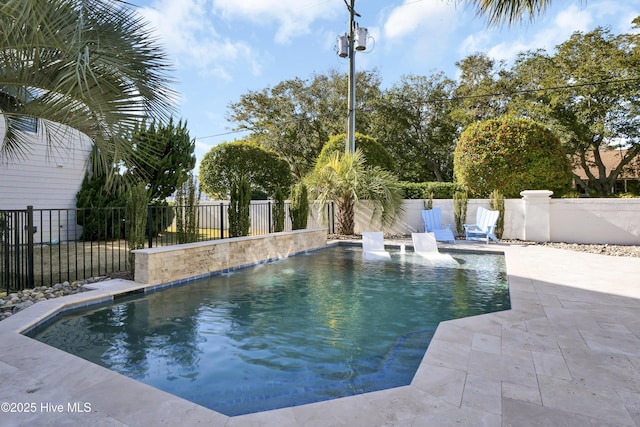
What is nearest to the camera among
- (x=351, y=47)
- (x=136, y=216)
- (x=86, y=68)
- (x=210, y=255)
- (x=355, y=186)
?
(x=86, y=68)

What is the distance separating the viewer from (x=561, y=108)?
17.7m

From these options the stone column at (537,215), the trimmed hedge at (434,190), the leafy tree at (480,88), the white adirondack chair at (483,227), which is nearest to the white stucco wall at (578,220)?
the stone column at (537,215)

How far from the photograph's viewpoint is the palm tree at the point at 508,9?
4814 mm

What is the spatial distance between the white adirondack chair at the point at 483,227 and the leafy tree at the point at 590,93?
313 inches

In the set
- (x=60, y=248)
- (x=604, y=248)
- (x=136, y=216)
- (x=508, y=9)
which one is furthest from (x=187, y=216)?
(x=604, y=248)

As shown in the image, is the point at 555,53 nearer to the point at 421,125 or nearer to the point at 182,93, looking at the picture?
the point at 421,125

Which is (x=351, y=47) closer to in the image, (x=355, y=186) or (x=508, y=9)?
(x=355, y=186)

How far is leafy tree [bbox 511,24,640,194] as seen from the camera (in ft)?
52.5

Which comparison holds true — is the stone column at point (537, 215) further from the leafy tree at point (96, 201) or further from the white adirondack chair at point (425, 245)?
the leafy tree at point (96, 201)

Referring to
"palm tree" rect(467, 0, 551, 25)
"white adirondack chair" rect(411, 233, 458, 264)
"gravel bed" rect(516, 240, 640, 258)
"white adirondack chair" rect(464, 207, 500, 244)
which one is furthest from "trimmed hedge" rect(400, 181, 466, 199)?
"palm tree" rect(467, 0, 551, 25)

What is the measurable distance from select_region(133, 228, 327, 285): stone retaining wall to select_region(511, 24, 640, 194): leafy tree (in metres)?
13.4

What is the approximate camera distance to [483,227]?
36.9ft

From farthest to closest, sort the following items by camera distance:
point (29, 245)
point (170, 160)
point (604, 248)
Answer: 1. point (170, 160)
2. point (604, 248)
3. point (29, 245)

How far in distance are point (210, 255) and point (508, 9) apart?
20.7 ft
